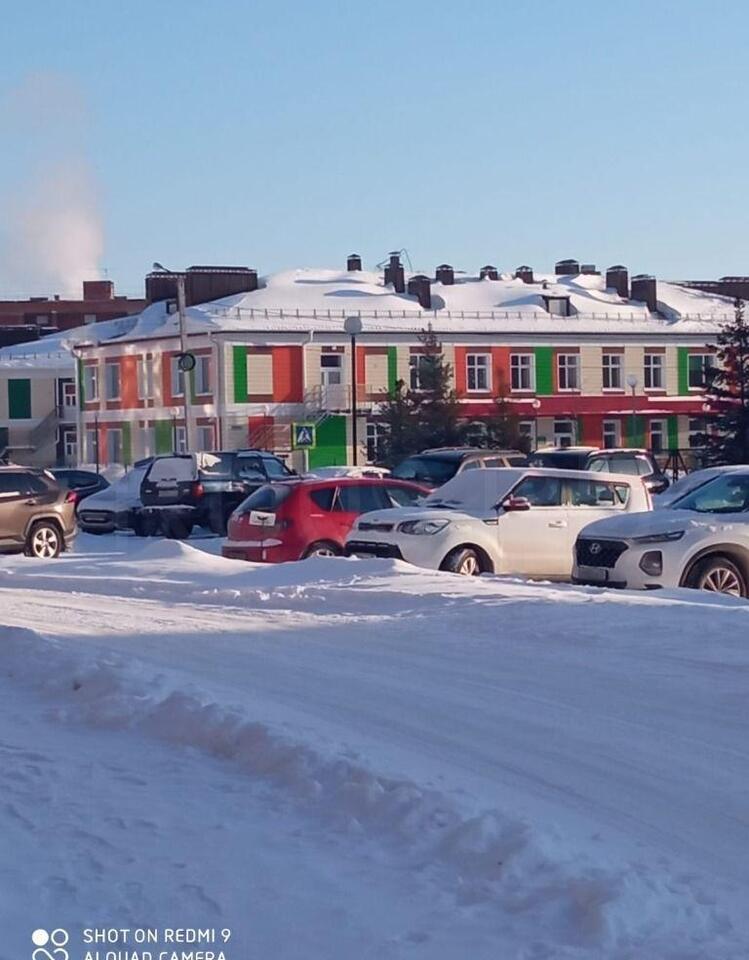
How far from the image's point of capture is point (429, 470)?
3130 centimetres

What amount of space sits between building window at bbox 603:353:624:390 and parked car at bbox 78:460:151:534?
35.9 m

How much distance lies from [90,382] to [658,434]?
24.9 metres

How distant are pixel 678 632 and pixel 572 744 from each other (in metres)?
3.73

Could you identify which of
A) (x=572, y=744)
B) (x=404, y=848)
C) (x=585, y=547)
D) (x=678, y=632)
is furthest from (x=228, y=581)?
(x=404, y=848)

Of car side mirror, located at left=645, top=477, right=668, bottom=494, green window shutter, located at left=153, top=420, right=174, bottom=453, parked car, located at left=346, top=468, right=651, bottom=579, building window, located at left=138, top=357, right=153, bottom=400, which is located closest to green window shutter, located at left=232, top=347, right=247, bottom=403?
green window shutter, located at left=153, top=420, right=174, bottom=453

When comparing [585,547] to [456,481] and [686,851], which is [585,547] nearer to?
→ [456,481]

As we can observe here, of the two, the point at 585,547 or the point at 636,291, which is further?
the point at 636,291

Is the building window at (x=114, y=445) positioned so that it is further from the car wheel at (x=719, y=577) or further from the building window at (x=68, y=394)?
the car wheel at (x=719, y=577)

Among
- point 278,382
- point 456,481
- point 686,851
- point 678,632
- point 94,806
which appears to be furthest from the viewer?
point 278,382

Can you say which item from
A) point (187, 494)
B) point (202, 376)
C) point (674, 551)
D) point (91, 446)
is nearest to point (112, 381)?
point (91, 446)

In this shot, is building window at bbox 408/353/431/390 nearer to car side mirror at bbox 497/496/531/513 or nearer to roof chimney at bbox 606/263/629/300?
roof chimney at bbox 606/263/629/300

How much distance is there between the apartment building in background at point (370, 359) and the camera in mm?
61812

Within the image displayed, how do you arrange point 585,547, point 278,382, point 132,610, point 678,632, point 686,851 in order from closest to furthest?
1. point 686,851
2. point 678,632
3. point 132,610
4. point 585,547
5. point 278,382

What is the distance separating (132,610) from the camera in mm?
15469
